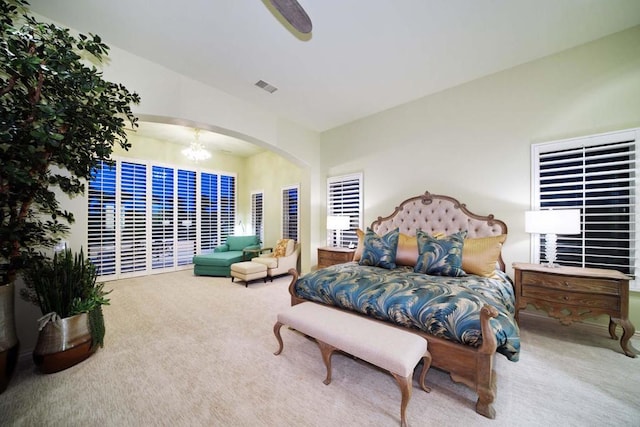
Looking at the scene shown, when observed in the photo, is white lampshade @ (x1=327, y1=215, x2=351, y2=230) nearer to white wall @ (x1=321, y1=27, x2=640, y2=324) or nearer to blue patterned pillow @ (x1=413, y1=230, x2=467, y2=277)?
white wall @ (x1=321, y1=27, x2=640, y2=324)

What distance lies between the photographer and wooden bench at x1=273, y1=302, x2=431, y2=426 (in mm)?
1504

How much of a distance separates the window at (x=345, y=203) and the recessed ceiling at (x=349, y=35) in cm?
183

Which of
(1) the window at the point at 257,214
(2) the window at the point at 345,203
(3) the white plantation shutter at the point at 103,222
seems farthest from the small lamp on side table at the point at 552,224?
(3) the white plantation shutter at the point at 103,222

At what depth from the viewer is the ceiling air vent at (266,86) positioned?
341 centimetres

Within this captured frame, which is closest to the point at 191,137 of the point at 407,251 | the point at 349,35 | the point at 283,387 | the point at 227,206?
the point at 227,206

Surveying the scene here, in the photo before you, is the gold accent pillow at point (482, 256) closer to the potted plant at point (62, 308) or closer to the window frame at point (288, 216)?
the window frame at point (288, 216)

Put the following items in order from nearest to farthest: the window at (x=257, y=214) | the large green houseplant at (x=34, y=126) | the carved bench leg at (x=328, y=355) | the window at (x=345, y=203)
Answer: the large green houseplant at (x=34, y=126) < the carved bench leg at (x=328, y=355) < the window at (x=345, y=203) < the window at (x=257, y=214)

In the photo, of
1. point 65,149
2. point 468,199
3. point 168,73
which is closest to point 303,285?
point 65,149

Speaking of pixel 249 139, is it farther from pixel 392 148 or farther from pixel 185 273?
pixel 185 273

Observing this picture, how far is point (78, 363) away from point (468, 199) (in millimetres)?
4989

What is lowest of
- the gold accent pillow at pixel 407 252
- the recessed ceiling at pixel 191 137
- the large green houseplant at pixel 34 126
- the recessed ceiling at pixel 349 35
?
the gold accent pillow at pixel 407 252

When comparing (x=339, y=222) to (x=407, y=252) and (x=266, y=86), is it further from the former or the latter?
(x=266, y=86)

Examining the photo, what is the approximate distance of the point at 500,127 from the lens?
3.22m

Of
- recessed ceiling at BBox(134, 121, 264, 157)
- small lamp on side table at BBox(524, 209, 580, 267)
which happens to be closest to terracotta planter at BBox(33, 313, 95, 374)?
recessed ceiling at BBox(134, 121, 264, 157)
